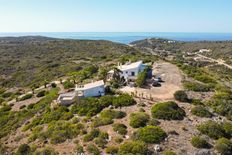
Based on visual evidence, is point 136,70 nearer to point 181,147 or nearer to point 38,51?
point 181,147

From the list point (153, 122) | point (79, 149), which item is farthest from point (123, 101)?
point (79, 149)

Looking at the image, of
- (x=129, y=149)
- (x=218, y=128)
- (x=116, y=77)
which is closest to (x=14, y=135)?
(x=129, y=149)

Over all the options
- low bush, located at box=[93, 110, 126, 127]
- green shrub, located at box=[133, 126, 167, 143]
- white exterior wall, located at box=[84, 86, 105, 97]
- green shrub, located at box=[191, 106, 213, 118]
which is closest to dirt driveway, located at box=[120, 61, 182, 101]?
white exterior wall, located at box=[84, 86, 105, 97]

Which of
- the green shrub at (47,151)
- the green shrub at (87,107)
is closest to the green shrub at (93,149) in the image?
the green shrub at (47,151)

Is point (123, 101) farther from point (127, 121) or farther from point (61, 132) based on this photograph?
point (61, 132)

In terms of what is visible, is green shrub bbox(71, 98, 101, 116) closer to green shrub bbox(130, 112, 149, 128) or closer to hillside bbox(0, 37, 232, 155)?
hillside bbox(0, 37, 232, 155)

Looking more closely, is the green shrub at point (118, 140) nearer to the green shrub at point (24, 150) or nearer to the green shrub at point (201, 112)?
the green shrub at point (24, 150)
